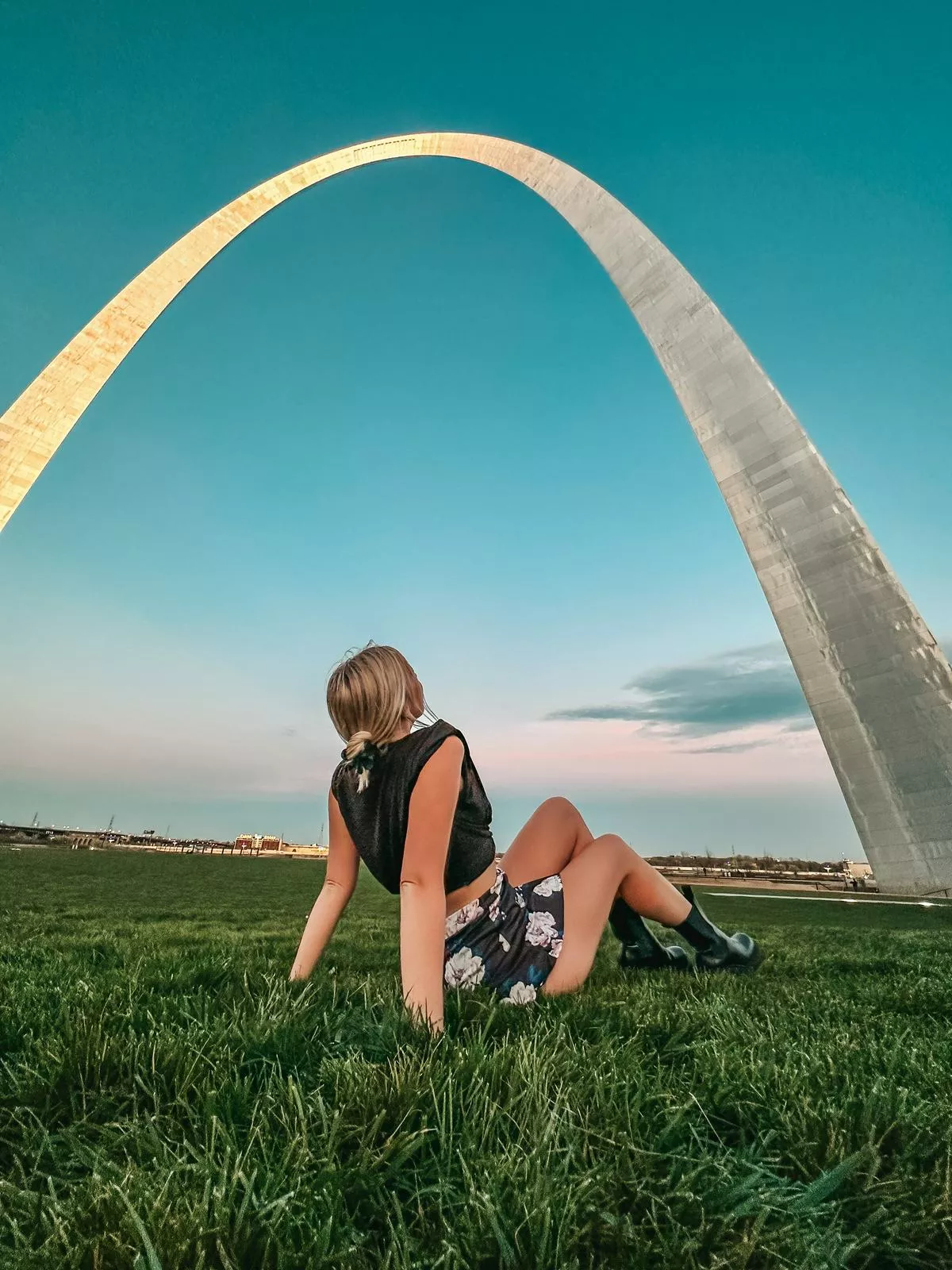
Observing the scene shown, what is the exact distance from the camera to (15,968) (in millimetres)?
3168

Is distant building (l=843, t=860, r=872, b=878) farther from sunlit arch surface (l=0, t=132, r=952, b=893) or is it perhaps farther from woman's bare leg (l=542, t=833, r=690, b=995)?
woman's bare leg (l=542, t=833, r=690, b=995)

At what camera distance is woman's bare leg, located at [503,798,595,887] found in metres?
2.88

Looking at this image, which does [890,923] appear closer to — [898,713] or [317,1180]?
[898,713]

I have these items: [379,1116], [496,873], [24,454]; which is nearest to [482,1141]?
[379,1116]

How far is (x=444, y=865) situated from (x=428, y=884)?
0.26ft

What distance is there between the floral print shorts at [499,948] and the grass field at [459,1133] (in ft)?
0.70

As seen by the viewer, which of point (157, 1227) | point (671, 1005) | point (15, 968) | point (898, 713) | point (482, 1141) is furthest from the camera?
point (898, 713)

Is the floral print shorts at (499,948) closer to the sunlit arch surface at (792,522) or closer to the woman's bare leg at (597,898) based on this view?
the woman's bare leg at (597,898)

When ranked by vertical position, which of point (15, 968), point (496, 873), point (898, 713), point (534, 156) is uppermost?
point (534, 156)

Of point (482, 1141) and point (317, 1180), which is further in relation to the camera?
point (482, 1141)

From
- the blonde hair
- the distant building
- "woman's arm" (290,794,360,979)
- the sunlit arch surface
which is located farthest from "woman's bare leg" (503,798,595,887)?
the distant building

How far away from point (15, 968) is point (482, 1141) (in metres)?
3.06

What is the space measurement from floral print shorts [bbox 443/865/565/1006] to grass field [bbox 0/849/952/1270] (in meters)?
0.21

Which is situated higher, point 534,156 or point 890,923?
point 534,156
